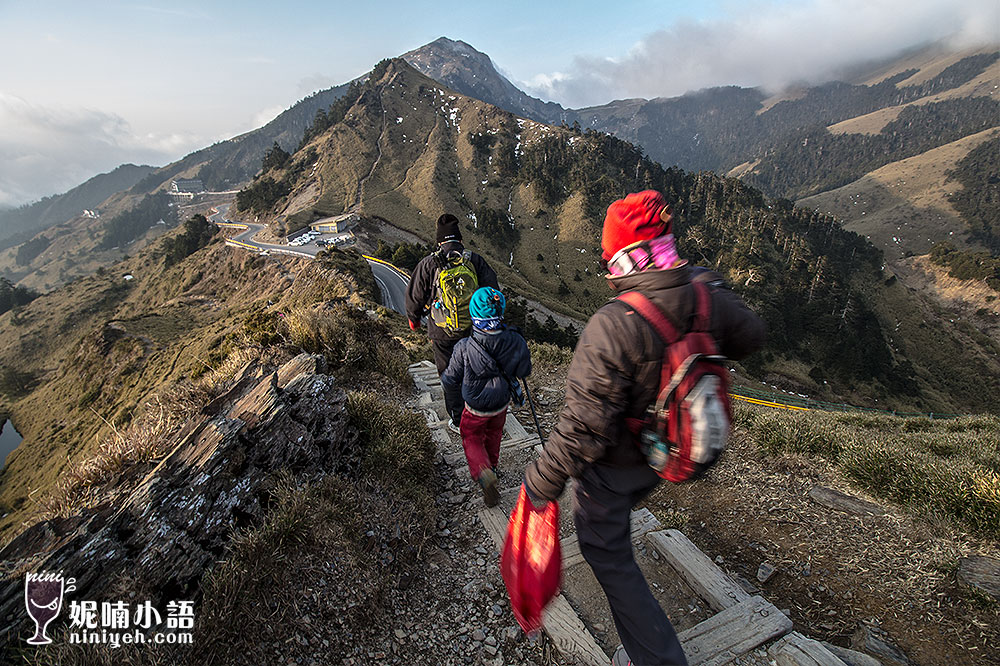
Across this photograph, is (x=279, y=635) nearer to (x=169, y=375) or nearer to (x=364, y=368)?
(x=364, y=368)

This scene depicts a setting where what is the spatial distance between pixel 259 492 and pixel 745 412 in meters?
6.89

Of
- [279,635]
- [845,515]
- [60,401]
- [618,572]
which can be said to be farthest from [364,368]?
[60,401]

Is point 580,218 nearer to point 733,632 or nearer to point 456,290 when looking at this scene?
point 456,290

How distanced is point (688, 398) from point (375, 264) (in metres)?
54.1

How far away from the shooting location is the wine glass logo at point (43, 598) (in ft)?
8.15

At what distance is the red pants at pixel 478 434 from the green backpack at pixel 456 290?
1.25 metres

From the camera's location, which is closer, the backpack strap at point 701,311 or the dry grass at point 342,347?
the backpack strap at point 701,311

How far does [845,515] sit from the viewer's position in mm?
4371

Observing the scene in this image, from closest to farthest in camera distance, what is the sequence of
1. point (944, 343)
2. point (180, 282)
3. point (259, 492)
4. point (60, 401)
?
point (259, 492)
point (60, 401)
point (180, 282)
point (944, 343)

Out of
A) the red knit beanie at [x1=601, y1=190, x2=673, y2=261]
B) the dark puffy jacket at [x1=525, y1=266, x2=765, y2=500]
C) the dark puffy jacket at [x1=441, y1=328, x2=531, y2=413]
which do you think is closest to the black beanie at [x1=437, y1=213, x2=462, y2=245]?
the dark puffy jacket at [x1=441, y1=328, x2=531, y2=413]

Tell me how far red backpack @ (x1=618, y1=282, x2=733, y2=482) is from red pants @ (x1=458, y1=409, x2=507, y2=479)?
9.16 feet

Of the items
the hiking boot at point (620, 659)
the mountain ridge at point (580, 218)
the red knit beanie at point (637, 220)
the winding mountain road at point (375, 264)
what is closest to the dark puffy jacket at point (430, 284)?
the red knit beanie at point (637, 220)

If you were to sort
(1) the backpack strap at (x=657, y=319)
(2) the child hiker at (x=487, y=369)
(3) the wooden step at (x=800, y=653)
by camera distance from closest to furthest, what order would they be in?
(1) the backpack strap at (x=657, y=319) → (3) the wooden step at (x=800, y=653) → (2) the child hiker at (x=487, y=369)

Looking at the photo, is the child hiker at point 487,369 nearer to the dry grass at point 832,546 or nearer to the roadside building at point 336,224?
the dry grass at point 832,546
